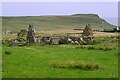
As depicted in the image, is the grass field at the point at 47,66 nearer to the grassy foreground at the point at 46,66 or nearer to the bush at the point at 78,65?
the grassy foreground at the point at 46,66

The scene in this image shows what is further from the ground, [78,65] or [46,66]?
[78,65]

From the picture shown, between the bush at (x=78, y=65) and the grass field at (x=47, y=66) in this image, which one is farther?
the bush at (x=78, y=65)

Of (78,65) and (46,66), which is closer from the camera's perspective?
(78,65)

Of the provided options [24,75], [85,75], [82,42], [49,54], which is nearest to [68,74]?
[85,75]

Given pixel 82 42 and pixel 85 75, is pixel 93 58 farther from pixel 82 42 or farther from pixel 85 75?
pixel 82 42

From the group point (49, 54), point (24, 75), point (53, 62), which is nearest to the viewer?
point (24, 75)

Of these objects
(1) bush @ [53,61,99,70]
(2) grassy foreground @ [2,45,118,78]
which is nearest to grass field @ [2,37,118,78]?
(2) grassy foreground @ [2,45,118,78]

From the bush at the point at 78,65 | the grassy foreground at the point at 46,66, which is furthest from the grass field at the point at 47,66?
the bush at the point at 78,65

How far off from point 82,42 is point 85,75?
31844mm

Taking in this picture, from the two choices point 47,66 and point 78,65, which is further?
point 47,66

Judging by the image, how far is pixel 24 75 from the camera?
28641 millimetres

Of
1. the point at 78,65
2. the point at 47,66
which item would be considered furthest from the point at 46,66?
the point at 78,65

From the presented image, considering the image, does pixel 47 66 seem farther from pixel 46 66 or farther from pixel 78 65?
pixel 78 65

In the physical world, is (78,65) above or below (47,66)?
above
